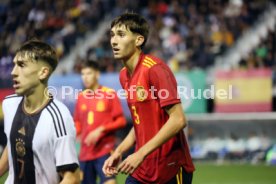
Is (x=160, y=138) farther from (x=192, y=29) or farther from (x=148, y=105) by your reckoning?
(x=192, y=29)

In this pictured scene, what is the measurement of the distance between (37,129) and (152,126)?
4.92 feet

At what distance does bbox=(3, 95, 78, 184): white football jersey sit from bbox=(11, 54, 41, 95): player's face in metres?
0.17

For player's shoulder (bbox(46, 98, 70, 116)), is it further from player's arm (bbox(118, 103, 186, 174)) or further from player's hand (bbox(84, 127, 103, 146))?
player's hand (bbox(84, 127, 103, 146))

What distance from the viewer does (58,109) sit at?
4.89 m

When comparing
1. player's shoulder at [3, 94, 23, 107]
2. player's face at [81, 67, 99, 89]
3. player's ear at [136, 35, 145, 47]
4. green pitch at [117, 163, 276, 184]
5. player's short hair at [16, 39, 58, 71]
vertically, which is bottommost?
green pitch at [117, 163, 276, 184]

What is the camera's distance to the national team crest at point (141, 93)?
19.9 ft

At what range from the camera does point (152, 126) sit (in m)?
6.09

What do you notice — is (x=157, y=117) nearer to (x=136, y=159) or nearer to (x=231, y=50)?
(x=136, y=159)

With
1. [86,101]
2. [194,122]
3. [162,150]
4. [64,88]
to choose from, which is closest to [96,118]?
[86,101]

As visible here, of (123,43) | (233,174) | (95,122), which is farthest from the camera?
(233,174)

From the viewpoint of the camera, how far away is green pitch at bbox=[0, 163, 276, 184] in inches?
571

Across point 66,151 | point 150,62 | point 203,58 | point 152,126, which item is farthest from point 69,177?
point 203,58

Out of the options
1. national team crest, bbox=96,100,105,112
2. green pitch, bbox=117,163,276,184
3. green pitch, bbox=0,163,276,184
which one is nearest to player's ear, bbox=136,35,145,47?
national team crest, bbox=96,100,105,112

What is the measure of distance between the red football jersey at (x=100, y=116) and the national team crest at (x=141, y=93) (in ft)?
13.9
